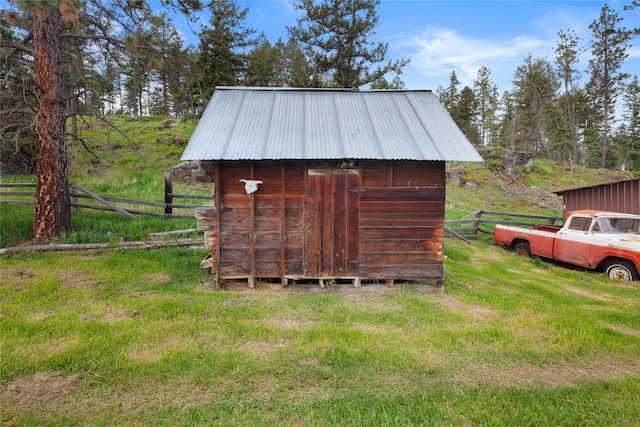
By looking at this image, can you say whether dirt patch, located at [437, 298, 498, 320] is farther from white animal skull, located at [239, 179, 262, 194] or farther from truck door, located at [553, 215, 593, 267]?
truck door, located at [553, 215, 593, 267]

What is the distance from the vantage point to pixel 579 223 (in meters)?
9.77

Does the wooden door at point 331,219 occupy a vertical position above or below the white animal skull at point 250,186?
below

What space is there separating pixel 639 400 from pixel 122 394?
5.91m

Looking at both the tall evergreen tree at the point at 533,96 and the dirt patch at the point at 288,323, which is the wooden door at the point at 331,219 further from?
the tall evergreen tree at the point at 533,96

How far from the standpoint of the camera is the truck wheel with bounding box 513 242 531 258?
452 inches

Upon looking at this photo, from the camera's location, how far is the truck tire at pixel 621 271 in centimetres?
855

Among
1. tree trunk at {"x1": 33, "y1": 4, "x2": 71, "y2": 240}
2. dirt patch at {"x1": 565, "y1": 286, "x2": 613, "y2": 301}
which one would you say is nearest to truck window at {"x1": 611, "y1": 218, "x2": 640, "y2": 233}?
dirt patch at {"x1": 565, "y1": 286, "x2": 613, "y2": 301}

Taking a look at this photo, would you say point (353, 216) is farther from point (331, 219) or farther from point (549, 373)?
point (549, 373)

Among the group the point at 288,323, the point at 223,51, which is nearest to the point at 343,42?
the point at 223,51

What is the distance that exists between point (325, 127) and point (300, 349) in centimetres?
507

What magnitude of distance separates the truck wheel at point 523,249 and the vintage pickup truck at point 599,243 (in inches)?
27.5

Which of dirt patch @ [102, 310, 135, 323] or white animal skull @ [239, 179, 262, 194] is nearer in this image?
dirt patch @ [102, 310, 135, 323]

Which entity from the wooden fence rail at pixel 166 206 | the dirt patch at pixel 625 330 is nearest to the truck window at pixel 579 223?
the wooden fence rail at pixel 166 206

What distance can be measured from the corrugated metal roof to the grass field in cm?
302
